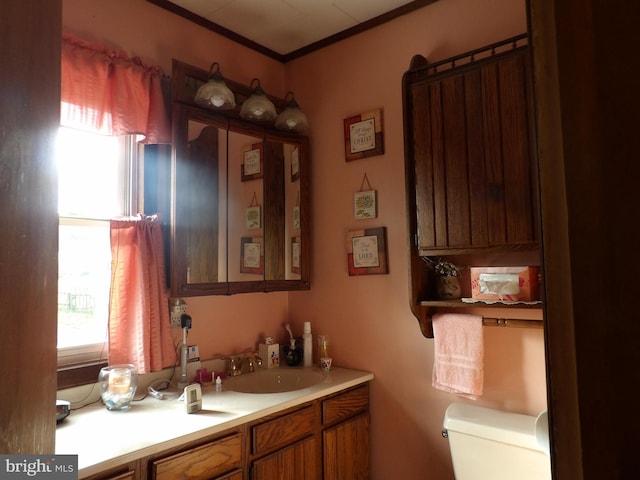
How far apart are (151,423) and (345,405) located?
2.87ft

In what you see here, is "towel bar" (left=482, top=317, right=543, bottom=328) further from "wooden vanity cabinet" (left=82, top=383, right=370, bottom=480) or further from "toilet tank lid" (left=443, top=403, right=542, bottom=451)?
"wooden vanity cabinet" (left=82, top=383, right=370, bottom=480)

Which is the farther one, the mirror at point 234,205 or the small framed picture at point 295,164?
the small framed picture at point 295,164

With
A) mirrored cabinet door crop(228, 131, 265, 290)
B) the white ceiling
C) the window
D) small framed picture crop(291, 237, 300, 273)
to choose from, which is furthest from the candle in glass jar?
the white ceiling

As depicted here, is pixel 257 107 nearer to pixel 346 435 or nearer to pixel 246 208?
pixel 246 208

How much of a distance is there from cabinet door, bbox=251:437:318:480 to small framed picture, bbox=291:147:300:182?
4.24ft

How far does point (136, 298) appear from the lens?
170cm

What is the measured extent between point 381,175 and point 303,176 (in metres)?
0.45

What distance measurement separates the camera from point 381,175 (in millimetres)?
2084

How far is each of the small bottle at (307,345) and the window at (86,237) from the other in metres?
0.96

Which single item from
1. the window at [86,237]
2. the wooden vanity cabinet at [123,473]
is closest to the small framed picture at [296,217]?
the window at [86,237]

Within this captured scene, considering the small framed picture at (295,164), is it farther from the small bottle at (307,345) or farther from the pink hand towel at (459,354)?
the pink hand towel at (459,354)

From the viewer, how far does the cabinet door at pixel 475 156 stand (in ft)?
4.95

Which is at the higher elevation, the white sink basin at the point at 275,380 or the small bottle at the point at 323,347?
the small bottle at the point at 323,347

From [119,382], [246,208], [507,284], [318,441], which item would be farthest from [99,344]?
[507,284]
